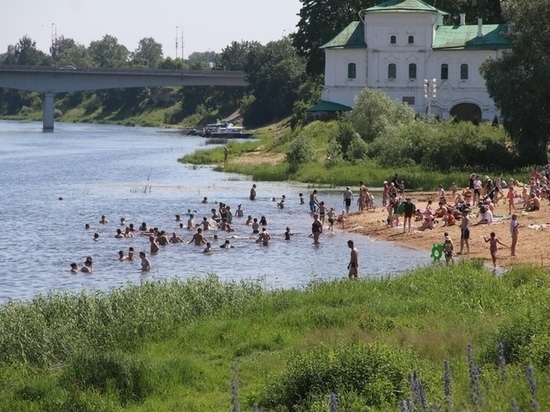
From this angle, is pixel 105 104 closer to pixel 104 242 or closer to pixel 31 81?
pixel 31 81

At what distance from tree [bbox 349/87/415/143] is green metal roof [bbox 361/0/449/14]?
1588cm

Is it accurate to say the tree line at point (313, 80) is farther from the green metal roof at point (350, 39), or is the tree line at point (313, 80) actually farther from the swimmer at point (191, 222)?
the swimmer at point (191, 222)

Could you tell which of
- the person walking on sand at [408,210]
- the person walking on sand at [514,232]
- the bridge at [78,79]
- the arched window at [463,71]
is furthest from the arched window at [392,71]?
the person walking on sand at [514,232]

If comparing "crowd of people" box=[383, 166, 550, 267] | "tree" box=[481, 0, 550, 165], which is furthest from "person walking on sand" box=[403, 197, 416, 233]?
"tree" box=[481, 0, 550, 165]

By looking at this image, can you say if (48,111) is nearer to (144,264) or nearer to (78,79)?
(78,79)

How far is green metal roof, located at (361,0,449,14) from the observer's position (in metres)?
85.2

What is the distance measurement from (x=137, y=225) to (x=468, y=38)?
140 feet

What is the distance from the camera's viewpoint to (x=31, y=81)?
124m

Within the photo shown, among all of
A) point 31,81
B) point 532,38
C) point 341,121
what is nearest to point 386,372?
point 532,38

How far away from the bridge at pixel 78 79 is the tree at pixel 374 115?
59.1m

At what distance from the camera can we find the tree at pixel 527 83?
5741cm

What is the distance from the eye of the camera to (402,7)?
281ft

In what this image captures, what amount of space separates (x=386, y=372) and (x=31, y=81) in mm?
111351

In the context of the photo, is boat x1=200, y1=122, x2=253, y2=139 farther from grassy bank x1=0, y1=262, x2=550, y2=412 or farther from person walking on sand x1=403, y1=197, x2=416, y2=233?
grassy bank x1=0, y1=262, x2=550, y2=412
